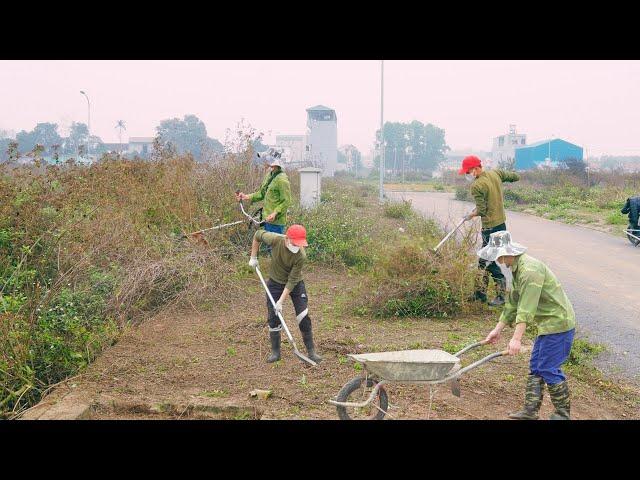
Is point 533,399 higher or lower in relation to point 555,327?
lower

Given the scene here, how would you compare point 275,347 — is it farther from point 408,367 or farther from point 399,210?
point 399,210

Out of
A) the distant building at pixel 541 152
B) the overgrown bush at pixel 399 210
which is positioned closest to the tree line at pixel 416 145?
the distant building at pixel 541 152

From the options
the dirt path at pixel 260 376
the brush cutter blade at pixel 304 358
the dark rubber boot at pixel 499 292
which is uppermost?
the dark rubber boot at pixel 499 292

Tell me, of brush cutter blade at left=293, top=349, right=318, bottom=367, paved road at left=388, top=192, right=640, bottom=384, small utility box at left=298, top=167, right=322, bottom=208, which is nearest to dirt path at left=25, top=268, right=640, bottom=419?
brush cutter blade at left=293, top=349, right=318, bottom=367

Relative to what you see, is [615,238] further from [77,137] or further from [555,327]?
[77,137]

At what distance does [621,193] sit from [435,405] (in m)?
21.7

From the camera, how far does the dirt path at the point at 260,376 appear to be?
555 centimetres

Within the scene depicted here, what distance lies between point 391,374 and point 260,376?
1.98 meters

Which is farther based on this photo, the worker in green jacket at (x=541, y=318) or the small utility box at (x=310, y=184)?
the small utility box at (x=310, y=184)

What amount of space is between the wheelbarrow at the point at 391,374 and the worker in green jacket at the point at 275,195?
4107 millimetres

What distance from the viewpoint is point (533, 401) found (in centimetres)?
514

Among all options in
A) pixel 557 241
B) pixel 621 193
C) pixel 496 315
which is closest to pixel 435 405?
pixel 496 315

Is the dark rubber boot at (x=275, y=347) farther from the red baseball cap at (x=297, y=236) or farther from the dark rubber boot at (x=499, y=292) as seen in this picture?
A: the dark rubber boot at (x=499, y=292)

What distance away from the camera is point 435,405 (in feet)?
18.1
